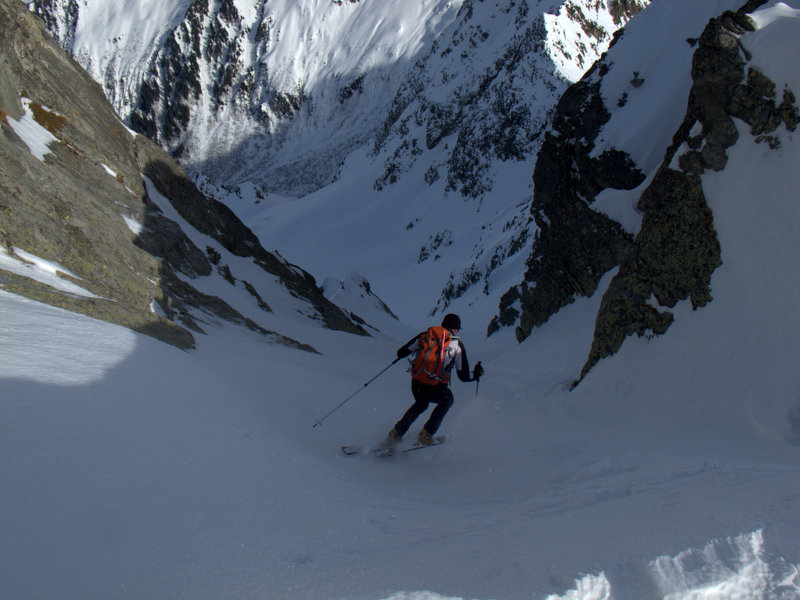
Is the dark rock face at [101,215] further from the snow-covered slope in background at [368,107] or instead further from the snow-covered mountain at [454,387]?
the snow-covered slope in background at [368,107]

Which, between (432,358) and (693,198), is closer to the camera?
(432,358)

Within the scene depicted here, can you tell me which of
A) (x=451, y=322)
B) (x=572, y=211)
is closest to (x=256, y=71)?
(x=572, y=211)

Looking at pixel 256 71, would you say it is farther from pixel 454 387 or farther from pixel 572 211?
pixel 454 387

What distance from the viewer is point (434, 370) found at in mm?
6250

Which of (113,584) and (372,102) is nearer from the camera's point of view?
(113,584)

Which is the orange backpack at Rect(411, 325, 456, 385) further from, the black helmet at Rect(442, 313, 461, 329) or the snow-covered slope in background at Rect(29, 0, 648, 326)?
the snow-covered slope in background at Rect(29, 0, 648, 326)

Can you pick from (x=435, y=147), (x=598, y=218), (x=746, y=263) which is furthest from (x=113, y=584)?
(x=435, y=147)

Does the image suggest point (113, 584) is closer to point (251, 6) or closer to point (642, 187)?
point (642, 187)

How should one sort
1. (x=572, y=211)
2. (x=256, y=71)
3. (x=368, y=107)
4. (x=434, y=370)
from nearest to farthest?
Result: (x=434, y=370), (x=572, y=211), (x=368, y=107), (x=256, y=71)

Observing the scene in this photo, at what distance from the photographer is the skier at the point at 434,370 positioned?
6.27 meters

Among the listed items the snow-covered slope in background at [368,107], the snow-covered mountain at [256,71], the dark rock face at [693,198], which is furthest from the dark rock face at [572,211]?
the snow-covered mountain at [256,71]

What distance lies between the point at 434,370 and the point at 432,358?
0.13 meters

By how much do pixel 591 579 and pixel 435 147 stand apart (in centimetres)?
8052

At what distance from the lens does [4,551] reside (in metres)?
2.61
